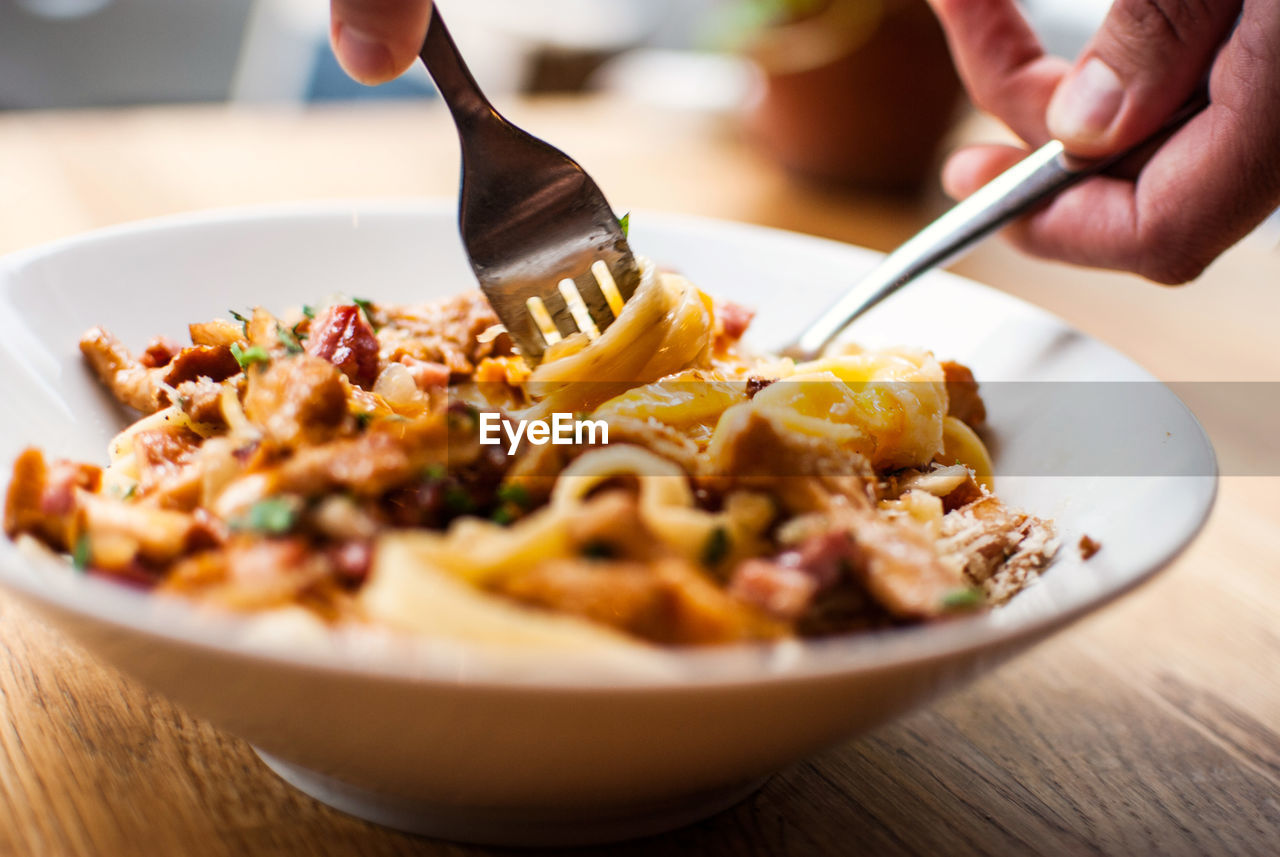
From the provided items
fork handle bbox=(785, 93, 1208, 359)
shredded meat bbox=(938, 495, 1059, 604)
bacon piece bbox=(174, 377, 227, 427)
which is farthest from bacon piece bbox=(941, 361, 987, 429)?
bacon piece bbox=(174, 377, 227, 427)

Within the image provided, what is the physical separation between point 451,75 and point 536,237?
34cm

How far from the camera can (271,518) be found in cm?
130

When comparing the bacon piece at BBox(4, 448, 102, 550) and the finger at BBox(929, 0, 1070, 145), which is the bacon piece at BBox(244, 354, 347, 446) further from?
the finger at BBox(929, 0, 1070, 145)

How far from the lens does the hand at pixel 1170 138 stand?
90.8 inches

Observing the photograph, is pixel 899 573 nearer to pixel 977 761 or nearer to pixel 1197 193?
pixel 977 761

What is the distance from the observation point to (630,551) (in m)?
1.26

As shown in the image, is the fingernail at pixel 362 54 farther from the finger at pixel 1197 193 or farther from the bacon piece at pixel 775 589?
the finger at pixel 1197 193

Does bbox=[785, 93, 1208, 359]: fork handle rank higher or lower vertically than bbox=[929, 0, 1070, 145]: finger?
lower

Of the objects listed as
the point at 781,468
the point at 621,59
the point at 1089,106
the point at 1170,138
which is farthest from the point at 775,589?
the point at 621,59

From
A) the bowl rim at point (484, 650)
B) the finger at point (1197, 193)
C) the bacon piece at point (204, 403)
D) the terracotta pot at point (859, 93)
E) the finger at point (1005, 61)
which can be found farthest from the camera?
the terracotta pot at point (859, 93)

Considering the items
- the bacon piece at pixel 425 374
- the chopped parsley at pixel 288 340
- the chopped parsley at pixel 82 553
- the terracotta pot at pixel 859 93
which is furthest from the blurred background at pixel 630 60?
the chopped parsley at pixel 82 553

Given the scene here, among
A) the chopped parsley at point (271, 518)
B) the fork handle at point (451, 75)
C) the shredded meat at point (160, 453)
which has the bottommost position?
the shredded meat at point (160, 453)

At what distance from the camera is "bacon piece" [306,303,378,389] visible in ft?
6.70

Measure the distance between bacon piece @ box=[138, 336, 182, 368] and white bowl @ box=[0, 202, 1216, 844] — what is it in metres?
0.12
